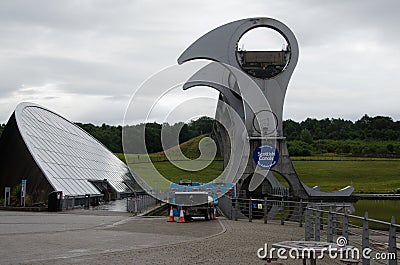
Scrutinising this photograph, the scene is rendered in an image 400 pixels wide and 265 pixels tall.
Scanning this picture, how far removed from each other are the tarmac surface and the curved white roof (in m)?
11.2

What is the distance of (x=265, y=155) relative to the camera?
24797mm

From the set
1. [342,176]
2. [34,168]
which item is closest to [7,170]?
[34,168]

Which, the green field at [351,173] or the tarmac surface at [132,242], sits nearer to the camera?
the tarmac surface at [132,242]

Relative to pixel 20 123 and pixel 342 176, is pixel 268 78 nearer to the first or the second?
pixel 20 123

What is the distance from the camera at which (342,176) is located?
76938 millimetres

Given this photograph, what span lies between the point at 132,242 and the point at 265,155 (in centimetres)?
1297

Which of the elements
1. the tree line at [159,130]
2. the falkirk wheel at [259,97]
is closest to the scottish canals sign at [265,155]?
the falkirk wheel at [259,97]

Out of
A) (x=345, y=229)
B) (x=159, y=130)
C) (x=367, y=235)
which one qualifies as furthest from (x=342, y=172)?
(x=367, y=235)

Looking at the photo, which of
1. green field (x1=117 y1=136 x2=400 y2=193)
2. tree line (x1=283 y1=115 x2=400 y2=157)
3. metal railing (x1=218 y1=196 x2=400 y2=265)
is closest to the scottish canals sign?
metal railing (x1=218 y1=196 x2=400 y2=265)

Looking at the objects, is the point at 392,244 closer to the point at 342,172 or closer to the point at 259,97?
the point at 259,97

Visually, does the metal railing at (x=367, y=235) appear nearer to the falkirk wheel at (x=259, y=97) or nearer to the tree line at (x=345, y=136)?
the falkirk wheel at (x=259, y=97)

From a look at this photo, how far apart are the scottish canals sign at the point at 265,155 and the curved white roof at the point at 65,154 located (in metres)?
10.2

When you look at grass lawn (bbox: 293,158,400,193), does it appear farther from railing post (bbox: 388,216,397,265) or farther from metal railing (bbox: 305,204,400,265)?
railing post (bbox: 388,216,397,265)

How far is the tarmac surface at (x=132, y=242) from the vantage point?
10008mm
